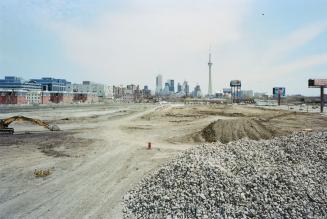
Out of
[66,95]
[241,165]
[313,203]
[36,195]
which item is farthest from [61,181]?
[66,95]

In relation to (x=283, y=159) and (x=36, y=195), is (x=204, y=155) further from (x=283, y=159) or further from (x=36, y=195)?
(x=36, y=195)

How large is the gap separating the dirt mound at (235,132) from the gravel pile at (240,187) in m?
15.0

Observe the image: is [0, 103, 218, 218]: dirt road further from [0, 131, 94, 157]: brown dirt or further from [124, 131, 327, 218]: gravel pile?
[124, 131, 327, 218]: gravel pile

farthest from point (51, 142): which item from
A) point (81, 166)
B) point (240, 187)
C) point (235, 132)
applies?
point (240, 187)

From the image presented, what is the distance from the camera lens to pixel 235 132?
113ft

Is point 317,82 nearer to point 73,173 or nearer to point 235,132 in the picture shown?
point 235,132

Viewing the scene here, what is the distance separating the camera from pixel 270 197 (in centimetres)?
1298

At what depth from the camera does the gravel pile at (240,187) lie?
12.5 meters

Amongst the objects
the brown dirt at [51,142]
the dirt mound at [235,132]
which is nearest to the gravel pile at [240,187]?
the brown dirt at [51,142]

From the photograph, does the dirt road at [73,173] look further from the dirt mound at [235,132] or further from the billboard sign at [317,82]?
the billboard sign at [317,82]

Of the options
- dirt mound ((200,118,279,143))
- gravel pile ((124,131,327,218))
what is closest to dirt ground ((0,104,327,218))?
dirt mound ((200,118,279,143))

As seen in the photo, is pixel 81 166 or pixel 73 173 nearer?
pixel 73 173

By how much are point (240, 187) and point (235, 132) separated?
69.2 ft

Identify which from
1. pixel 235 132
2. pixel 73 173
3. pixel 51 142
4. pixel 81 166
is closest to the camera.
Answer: pixel 73 173
